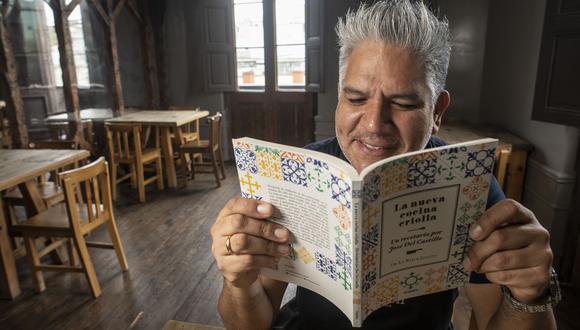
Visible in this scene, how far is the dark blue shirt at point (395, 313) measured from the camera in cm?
94

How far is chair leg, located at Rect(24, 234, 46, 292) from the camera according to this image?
228 centimetres

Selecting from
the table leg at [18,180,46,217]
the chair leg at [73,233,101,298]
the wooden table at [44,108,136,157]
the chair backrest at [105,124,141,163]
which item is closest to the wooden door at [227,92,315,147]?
the wooden table at [44,108,136,157]

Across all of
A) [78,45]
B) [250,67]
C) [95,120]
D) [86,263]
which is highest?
[78,45]

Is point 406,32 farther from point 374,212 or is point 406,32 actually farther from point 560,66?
point 560,66

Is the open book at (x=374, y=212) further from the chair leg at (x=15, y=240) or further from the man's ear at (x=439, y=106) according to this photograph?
the chair leg at (x=15, y=240)

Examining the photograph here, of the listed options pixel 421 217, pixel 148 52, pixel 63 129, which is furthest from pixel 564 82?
pixel 148 52

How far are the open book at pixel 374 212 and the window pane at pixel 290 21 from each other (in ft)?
15.6

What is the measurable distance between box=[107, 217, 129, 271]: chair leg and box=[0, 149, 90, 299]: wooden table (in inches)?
19.1

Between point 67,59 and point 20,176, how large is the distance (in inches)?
90.4

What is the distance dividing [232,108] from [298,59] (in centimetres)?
120

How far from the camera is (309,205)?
69 cm

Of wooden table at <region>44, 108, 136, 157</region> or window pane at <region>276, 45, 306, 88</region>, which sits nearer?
wooden table at <region>44, 108, 136, 157</region>

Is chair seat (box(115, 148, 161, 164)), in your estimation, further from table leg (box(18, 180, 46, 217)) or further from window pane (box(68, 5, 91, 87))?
window pane (box(68, 5, 91, 87))

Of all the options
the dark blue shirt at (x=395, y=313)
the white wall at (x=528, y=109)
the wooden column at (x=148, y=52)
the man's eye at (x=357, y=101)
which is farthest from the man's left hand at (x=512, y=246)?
the wooden column at (x=148, y=52)
